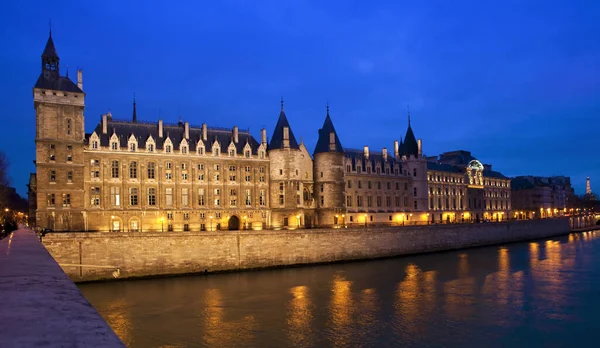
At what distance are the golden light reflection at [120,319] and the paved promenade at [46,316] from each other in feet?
34.5

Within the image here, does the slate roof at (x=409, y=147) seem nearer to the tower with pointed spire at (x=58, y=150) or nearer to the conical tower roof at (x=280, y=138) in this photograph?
the conical tower roof at (x=280, y=138)

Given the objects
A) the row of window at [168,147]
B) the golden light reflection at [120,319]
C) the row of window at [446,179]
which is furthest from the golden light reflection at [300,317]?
the row of window at [446,179]

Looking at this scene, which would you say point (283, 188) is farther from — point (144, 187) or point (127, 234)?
point (127, 234)

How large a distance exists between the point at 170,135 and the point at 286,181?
15635 millimetres

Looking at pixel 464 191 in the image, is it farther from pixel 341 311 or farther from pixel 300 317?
pixel 300 317

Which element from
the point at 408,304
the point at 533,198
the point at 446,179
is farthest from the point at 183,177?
the point at 533,198

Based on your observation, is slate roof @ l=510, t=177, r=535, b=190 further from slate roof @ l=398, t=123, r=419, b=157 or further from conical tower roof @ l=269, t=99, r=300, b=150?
conical tower roof @ l=269, t=99, r=300, b=150

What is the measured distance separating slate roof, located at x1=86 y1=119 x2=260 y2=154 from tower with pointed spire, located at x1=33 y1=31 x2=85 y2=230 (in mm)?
2818

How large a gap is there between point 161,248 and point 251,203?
826 inches

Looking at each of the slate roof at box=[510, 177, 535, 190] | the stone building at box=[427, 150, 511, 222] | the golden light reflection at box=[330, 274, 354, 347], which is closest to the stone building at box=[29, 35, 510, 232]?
the stone building at box=[427, 150, 511, 222]

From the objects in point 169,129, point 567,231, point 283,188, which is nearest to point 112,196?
point 169,129

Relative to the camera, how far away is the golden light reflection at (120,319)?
24.3m

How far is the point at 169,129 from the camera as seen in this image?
60781 millimetres

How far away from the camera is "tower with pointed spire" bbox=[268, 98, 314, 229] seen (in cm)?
6419
